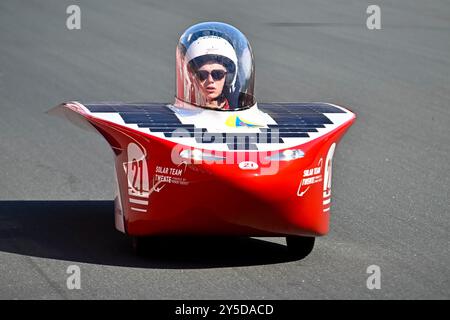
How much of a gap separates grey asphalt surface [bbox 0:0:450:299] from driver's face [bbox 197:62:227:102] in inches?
41.1

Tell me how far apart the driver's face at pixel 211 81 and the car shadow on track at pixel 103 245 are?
1.03m

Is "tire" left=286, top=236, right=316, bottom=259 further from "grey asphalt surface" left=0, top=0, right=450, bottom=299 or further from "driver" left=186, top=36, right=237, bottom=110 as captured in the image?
"driver" left=186, top=36, right=237, bottom=110

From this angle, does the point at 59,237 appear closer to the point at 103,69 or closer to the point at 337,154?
the point at 337,154

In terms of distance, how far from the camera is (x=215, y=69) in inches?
339

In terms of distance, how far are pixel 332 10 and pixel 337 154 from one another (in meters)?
10.3

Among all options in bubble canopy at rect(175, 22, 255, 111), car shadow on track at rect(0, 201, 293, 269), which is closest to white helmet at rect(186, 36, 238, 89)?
bubble canopy at rect(175, 22, 255, 111)

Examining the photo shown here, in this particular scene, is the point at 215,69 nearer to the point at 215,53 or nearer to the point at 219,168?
the point at 215,53

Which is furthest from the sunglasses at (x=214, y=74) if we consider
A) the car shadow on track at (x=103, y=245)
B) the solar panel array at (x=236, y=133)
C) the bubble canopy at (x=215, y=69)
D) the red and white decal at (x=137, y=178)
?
the car shadow on track at (x=103, y=245)

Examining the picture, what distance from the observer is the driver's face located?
28.0 ft

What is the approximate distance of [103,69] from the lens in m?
17.0

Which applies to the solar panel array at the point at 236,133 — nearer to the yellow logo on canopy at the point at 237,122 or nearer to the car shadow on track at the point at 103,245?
the yellow logo on canopy at the point at 237,122

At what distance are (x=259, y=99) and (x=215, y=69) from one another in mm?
6746

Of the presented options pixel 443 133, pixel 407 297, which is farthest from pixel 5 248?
pixel 443 133

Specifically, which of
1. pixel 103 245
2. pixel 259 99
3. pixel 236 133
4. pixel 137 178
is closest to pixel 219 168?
pixel 236 133
